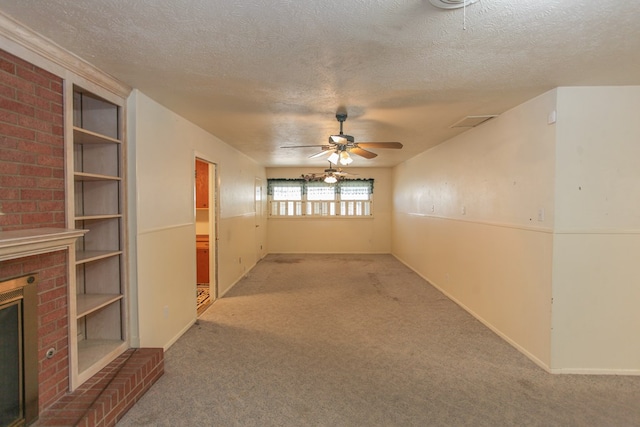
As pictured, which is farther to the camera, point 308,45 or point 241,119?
point 241,119

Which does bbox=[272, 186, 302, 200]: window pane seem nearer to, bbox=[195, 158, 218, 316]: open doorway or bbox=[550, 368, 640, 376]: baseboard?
bbox=[195, 158, 218, 316]: open doorway

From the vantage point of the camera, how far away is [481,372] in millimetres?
2602

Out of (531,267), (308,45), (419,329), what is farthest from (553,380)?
(308,45)

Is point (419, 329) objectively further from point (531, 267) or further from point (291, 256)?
point (291, 256)

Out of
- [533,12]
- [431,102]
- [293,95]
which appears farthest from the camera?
[431,102]

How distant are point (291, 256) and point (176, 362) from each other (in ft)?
17.8

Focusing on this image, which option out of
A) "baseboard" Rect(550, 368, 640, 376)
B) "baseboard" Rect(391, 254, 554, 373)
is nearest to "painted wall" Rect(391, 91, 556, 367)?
"baseboard" Rect(391, 254, 554, 373)

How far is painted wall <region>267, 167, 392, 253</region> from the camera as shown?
28.0 feet

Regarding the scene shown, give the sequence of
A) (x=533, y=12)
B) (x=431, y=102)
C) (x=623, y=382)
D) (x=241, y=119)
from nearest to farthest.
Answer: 1. (x=533, y=12)
2. (x=623, y=382)
3. (x=431, y=102)
4. (x=241, y=119)

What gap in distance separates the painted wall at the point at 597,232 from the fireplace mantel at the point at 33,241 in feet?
11.3

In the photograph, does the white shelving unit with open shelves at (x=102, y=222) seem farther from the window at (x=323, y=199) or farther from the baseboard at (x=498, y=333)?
the window at (x=323, y=199)

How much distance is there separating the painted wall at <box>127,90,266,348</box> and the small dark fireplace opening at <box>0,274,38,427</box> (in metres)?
0.88

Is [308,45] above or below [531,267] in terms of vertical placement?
above

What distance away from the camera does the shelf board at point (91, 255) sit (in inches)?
86.6
